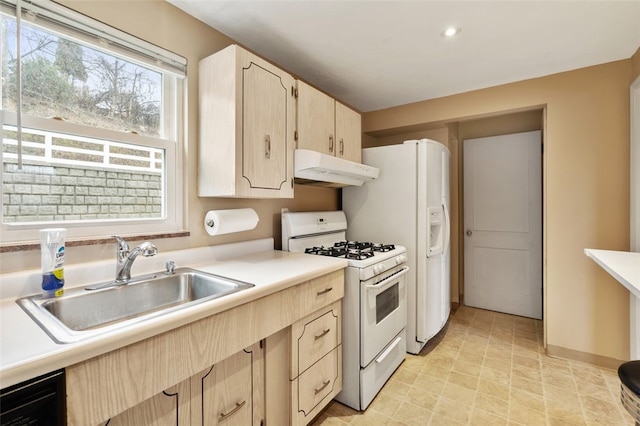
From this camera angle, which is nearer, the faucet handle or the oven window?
the faucet handle

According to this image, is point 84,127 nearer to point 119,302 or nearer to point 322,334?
point 119,302

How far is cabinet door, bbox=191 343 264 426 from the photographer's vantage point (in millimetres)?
1096

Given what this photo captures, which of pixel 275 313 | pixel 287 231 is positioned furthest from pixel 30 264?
pixel 287 231

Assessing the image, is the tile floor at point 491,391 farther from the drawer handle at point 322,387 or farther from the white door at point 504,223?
the white door at point 504,223

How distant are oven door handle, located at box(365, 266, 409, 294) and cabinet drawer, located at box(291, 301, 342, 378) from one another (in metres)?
0.24

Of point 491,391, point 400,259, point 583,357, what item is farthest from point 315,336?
point 583,357

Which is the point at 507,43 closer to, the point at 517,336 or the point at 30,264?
the point at 517,336

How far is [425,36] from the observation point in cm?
191

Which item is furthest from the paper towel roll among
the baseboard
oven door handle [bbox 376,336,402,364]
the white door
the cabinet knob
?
the white door

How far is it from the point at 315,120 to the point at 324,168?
0.42 m

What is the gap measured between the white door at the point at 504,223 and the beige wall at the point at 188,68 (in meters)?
2.65

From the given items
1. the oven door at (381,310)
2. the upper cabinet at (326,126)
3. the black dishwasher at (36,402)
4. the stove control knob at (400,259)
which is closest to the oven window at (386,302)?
the oven door at (381,310)

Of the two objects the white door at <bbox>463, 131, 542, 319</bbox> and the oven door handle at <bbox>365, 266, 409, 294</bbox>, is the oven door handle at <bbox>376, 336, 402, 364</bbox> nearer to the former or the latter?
the oven door handle at <bbox>365, 266, 409, 294</bbox>

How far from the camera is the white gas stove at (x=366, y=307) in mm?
1810
